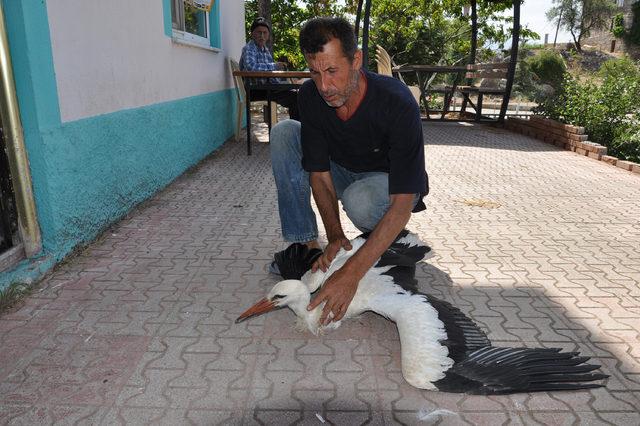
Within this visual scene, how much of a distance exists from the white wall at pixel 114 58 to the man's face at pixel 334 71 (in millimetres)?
1990

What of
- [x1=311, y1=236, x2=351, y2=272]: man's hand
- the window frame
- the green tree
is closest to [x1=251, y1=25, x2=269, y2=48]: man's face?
the window frame

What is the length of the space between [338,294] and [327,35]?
4.05 ft

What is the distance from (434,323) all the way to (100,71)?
3365 mm

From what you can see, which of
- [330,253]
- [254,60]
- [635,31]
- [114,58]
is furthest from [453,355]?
[635,31]

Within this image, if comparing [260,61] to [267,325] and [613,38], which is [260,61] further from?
[613,38]

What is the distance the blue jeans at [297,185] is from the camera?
312cm

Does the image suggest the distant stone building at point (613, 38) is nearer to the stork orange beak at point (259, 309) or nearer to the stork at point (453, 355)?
the stork at point (453, 355)

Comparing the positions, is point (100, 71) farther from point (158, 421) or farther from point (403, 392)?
point (403, 392)

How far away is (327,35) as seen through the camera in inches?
94.1

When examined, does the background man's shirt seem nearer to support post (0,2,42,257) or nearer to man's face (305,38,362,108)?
support post (0,2,42,257)

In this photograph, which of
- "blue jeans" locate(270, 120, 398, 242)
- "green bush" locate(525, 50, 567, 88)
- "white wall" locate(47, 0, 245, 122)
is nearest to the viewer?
"blue jeans" locate(270, 120, 398, 242)

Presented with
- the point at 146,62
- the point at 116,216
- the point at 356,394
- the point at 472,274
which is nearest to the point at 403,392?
the point at 356,394

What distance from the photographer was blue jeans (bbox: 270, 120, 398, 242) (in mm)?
3115

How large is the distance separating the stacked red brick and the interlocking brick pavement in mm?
2498
